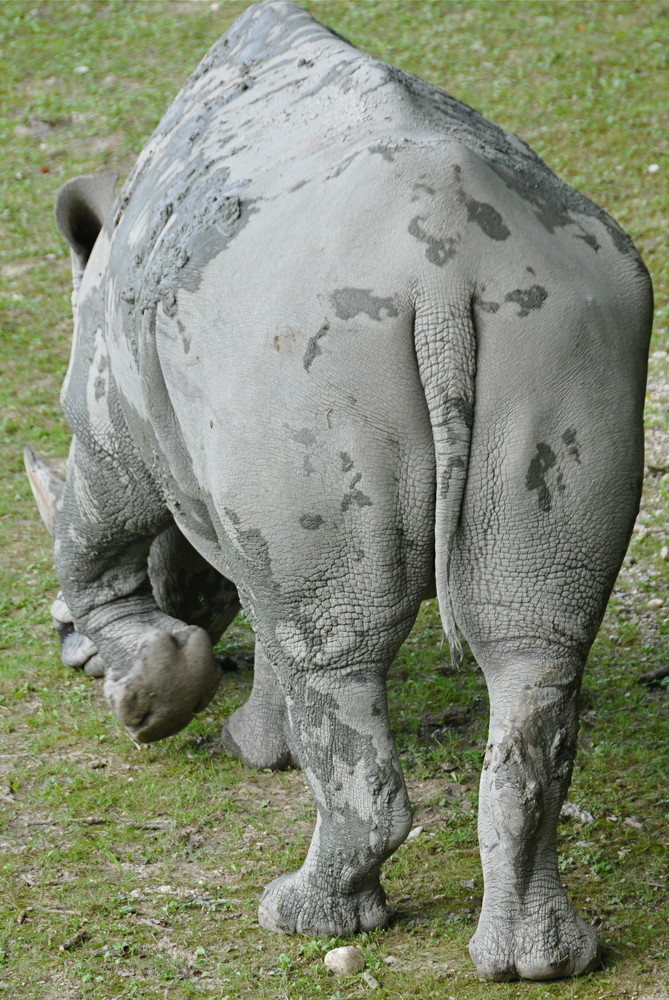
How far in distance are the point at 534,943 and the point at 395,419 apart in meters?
1.35

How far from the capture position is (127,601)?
461 centimetres

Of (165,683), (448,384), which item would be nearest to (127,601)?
(165,683)

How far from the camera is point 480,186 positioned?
3002 mm

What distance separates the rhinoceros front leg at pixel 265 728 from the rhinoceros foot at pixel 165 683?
53cm

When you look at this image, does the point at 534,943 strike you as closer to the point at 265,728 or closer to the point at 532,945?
the point at 532,945

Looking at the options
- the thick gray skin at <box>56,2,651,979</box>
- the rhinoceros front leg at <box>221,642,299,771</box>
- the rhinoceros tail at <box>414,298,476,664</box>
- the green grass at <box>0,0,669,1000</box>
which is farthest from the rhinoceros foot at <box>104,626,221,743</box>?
the rhinoceros tail at <box>414,298,476,664</box>

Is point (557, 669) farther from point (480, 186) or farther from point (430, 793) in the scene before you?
point (430, 793)

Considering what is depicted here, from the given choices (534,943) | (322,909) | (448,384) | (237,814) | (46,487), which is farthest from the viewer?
(46,487)

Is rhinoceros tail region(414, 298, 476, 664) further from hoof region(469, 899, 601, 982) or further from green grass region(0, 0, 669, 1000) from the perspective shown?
green grass region(0, 0, 669, 1000)

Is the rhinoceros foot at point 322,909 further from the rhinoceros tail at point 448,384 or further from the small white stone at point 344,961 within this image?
the rhinoceros tail at point 448,384

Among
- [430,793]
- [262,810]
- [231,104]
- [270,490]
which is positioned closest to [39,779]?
[262,810]

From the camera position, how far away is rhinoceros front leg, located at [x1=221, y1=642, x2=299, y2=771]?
15.4 feet

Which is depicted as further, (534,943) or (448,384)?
(534,943)

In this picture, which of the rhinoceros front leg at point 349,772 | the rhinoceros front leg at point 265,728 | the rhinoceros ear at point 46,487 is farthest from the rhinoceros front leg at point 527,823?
the rhinoceros ear at point 46,487
